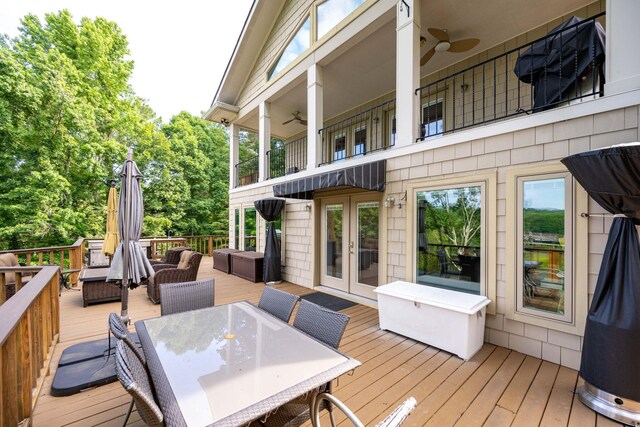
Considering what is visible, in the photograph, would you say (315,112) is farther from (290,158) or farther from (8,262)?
(8,262)

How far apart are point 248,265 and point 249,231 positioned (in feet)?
6.49

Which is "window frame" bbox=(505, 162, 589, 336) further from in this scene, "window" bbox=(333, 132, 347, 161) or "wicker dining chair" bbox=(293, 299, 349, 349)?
"window" bbox=(333, 132, 347, 161)

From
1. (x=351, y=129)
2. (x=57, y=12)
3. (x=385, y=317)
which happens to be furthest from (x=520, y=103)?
(x=57, y=12)

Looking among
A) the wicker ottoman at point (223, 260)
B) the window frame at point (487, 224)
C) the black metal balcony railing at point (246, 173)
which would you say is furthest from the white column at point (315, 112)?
the wicker ottoman at point (223, 260)

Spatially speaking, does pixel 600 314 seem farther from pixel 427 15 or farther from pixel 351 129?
pixel 351 129

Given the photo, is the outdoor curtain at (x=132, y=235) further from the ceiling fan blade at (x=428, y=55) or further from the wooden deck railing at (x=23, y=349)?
the ceiling fan blade at (x=428, y=55)

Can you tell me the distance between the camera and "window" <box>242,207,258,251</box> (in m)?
9.05

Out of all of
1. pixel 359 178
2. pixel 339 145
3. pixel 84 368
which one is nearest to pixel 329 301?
pixel 359 178

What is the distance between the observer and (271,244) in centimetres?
718

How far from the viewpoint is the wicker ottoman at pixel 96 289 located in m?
4.96

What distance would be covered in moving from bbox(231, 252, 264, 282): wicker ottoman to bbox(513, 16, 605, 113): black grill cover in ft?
21.6

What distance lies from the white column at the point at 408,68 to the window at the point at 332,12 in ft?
4.59

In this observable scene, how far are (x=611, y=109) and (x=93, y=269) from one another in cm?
874

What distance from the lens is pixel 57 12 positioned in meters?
11.0
